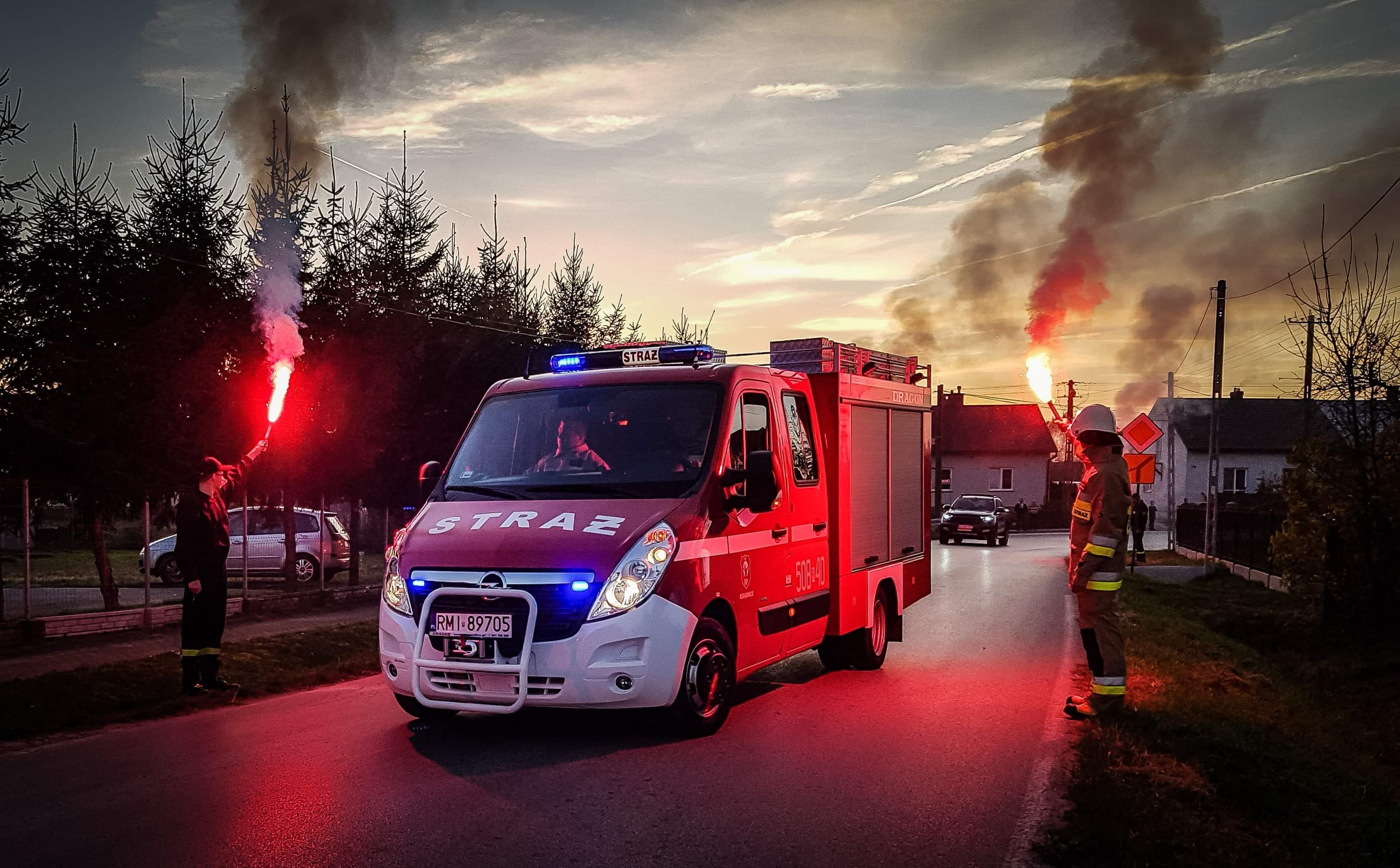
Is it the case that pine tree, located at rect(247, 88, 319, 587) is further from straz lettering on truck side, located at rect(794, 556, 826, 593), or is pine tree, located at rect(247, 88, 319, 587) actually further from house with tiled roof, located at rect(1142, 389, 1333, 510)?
house with tiled roof, located at rect(1142, 389, 1333, 510)

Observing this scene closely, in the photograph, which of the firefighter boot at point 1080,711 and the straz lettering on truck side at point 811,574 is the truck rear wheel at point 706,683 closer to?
the straz lettering on truck side at point 811,574

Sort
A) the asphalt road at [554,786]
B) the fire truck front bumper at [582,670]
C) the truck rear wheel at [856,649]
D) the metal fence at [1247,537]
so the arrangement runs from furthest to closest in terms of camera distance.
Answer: the metal fence at [1247,537] < the truck rear wheel at [856,649] < the fire truck front bumper at [582,670] < the asphalt road at [554,786]

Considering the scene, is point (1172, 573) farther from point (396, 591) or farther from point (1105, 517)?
point (396, 591)

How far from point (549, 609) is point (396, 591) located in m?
1.15

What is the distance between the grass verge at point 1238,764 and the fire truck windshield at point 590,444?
3.17 meters

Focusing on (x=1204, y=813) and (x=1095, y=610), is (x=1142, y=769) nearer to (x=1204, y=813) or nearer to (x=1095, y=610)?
(x=1204, y=813)

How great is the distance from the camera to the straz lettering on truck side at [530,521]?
271 inches

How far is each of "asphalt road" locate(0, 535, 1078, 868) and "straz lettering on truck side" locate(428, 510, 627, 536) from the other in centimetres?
135

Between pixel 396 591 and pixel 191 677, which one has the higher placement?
pixel 396 591

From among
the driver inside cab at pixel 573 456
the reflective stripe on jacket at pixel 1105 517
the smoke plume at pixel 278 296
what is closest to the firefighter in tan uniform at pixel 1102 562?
the reflective stripe on jacket at pixel 1105 517

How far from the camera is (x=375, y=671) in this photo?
37.3ft

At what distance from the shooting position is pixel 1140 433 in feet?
72.7

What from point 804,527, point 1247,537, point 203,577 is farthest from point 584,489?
point 1247,537

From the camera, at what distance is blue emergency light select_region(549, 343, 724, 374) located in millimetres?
8516
